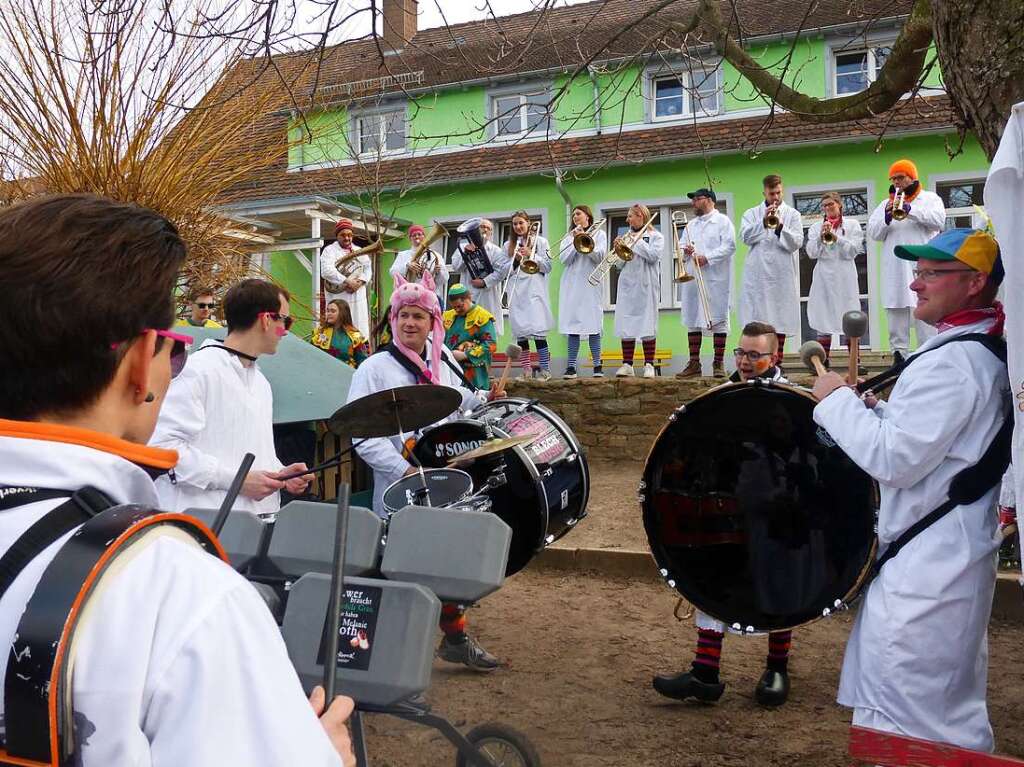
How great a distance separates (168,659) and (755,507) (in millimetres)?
3273

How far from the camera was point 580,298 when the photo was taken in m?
13.8

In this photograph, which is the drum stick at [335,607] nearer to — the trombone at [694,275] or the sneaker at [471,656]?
the sneaker at [471,656]

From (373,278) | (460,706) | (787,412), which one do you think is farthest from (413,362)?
(373,278)

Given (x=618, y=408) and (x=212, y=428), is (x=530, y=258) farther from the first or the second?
(x=212, y=428)

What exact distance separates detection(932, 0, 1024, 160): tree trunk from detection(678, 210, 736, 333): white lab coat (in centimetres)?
906

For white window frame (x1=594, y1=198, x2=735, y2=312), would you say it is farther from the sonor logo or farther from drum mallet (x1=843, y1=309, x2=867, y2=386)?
drum mallet (x1=843, y1=309, x2=867, y2=386)

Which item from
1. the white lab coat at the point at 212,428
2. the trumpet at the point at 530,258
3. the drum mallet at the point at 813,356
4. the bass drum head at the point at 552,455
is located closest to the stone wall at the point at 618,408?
the trumpet at the point at 530,258

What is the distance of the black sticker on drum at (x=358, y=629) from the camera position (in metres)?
2.40

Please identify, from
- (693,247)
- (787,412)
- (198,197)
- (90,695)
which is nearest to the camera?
(90,695)

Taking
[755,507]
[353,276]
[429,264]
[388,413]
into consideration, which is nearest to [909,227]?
[429,264]

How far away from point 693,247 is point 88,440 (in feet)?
39.3

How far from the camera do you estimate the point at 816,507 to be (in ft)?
12.4

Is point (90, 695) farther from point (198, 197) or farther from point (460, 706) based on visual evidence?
point (198, 197)

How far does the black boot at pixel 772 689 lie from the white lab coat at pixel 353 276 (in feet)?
31.8
